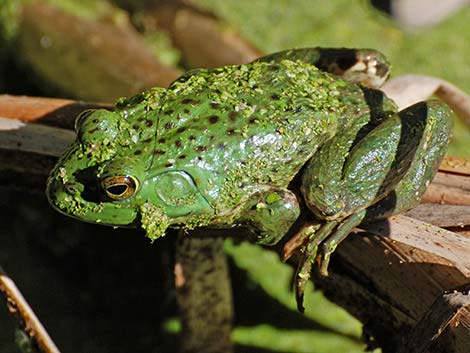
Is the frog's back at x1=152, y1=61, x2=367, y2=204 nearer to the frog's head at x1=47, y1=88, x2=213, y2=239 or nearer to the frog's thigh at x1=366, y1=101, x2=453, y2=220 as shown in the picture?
the frog's head at x1=47, y1=88, x2=213, y2=239

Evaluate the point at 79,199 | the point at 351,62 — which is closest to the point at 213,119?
the point at 79,199

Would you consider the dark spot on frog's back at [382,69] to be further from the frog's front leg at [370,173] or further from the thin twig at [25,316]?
the thin twig at [25,316]

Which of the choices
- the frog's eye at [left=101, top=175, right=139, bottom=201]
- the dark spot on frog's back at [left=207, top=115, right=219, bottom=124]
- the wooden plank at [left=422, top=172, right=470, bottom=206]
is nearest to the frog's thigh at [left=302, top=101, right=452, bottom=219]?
the wooden plank at [left=422, top=172, right=470, bottom=206]

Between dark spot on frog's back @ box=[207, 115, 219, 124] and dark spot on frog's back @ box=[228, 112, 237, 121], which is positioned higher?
dark spot on frog's back @ box=[228, 112, 237, 121]

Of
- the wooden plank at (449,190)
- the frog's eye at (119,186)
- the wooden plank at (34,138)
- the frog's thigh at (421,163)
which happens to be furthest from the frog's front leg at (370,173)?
the wooden plank at (34,138)

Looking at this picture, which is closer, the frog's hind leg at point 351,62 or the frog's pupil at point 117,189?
the frog's pupil at point 117,189

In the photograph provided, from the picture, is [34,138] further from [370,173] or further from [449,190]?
[449,190]
